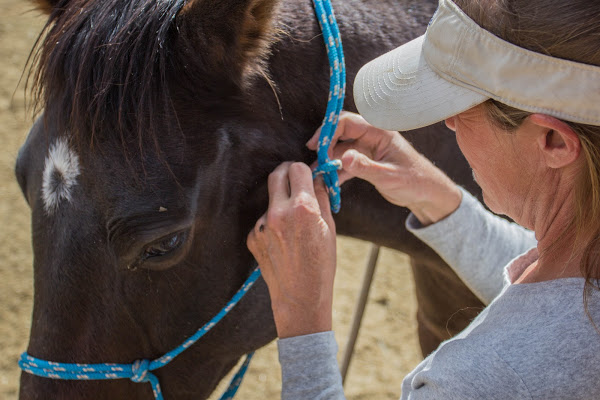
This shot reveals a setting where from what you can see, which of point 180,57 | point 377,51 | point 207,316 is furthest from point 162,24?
point 207,316

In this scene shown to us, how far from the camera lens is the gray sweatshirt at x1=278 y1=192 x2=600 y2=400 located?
2.70 feet

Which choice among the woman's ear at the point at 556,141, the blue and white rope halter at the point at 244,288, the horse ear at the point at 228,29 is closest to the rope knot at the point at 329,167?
the blue and white rope halter at the point at 244,288

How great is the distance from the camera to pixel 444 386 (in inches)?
35.1

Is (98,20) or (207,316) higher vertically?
(98,20)

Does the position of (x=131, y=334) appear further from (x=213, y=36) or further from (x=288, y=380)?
(x=213, y=36)

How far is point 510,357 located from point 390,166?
0.65 metres

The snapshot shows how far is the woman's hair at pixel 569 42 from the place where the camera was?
78 cm

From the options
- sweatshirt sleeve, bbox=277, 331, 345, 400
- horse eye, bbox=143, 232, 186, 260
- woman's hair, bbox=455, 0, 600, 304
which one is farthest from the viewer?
horse eye, bbox=143, 232, 186, 260

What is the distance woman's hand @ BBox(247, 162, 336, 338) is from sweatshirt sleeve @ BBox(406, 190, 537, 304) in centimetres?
42

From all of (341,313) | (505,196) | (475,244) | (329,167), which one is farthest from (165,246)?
(341,313)

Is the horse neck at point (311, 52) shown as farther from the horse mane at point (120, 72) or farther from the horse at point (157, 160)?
the horse mane at point (120, 72)

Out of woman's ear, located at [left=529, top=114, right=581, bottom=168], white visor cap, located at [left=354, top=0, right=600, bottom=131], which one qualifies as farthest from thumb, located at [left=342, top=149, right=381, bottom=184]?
woman's ear, located at [left=529, top=114, right=581, bottom=168]

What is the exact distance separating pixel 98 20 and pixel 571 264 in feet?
3.41

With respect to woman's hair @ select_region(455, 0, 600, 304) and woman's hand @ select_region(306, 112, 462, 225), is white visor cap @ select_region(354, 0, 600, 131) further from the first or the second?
woman's hand @ select_region(306, 112, 462, 225)
